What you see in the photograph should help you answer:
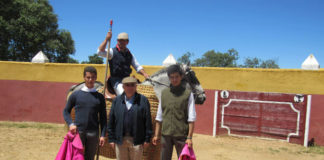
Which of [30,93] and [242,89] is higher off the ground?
[242,89]

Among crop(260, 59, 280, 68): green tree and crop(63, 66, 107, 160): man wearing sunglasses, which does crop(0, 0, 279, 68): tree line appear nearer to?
crop(63, 66, 107, 160): man wearing sunglasses

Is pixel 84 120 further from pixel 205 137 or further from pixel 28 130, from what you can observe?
pixel 28 130

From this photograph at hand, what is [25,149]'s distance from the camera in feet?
17.3

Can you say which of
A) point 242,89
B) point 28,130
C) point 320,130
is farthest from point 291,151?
point 28,130

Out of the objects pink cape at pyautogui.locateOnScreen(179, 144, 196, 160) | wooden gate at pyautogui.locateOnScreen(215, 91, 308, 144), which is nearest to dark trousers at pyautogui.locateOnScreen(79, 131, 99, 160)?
pink cape at pyautogui.locateOnScreen(179, 144, 196, 160)

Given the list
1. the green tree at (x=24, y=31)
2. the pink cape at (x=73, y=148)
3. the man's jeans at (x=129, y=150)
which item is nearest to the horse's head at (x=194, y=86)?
the man's jeans at (x=129, y=150)

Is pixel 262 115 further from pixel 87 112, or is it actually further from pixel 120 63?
pixel 87 112

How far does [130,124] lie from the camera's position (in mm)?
2396

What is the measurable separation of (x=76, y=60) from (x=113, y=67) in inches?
1004

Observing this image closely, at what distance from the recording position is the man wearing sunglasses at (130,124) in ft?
7.82

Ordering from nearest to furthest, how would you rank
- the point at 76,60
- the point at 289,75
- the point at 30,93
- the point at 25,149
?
the point at 25,149 → the point at 289,75 → the point at 30,93 → the point at 76,60

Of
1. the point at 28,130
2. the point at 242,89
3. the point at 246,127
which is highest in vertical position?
the point at 242,89

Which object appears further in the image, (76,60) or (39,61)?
(76,60)

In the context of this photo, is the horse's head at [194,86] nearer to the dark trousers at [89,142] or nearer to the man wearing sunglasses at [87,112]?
the man wearing sunglasses at [87,112]
